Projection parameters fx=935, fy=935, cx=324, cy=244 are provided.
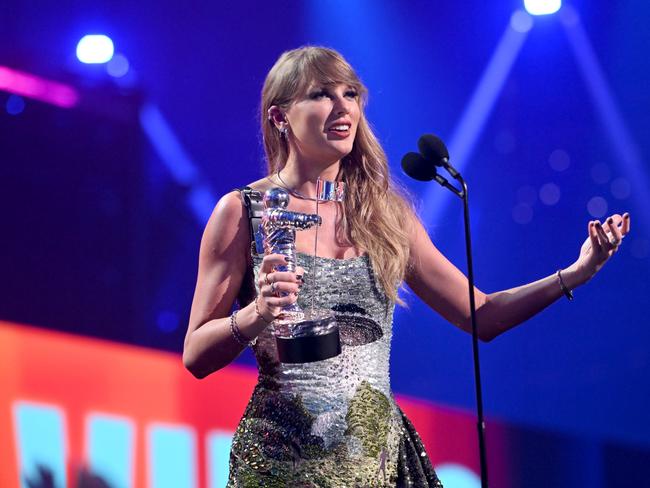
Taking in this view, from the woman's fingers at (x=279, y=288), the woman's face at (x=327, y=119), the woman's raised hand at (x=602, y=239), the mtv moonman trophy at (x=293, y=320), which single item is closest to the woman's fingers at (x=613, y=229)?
the woman's raised hand at (x=602, y=239)

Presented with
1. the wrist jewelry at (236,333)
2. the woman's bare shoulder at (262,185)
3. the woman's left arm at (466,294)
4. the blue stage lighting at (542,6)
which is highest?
the blue stage lighting at (542,6)

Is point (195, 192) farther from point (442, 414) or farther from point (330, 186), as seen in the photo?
point (330, 186)

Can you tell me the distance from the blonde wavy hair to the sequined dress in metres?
0.06

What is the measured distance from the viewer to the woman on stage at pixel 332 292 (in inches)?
74.2

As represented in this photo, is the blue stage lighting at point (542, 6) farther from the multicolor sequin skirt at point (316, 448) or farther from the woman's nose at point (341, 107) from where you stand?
the multicolor sequin skirt at point (316, 448)

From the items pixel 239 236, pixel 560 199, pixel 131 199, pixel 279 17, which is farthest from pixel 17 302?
pixel 560 199

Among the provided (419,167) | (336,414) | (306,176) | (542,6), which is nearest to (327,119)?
(306,176)

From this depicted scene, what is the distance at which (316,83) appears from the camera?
2055 millimetres

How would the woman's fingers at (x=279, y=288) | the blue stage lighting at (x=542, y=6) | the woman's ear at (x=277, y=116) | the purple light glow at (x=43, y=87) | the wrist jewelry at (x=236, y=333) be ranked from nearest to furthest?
the woman's fingers at (x=279, y=288) → the wrist jewelry at (x=236, y=333) → the woman's ear at (x=277, y=116) → the blue stage lighting at (x=542, y=6) → the purple light glow at (x=43, y=87)

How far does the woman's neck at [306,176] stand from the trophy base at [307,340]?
47cm

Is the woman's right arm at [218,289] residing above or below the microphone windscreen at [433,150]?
below

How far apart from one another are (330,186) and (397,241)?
24cm

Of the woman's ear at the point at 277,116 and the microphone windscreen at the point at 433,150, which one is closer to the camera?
the microphone windscreen at the point at 433,150

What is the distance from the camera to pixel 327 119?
80.0 inches
